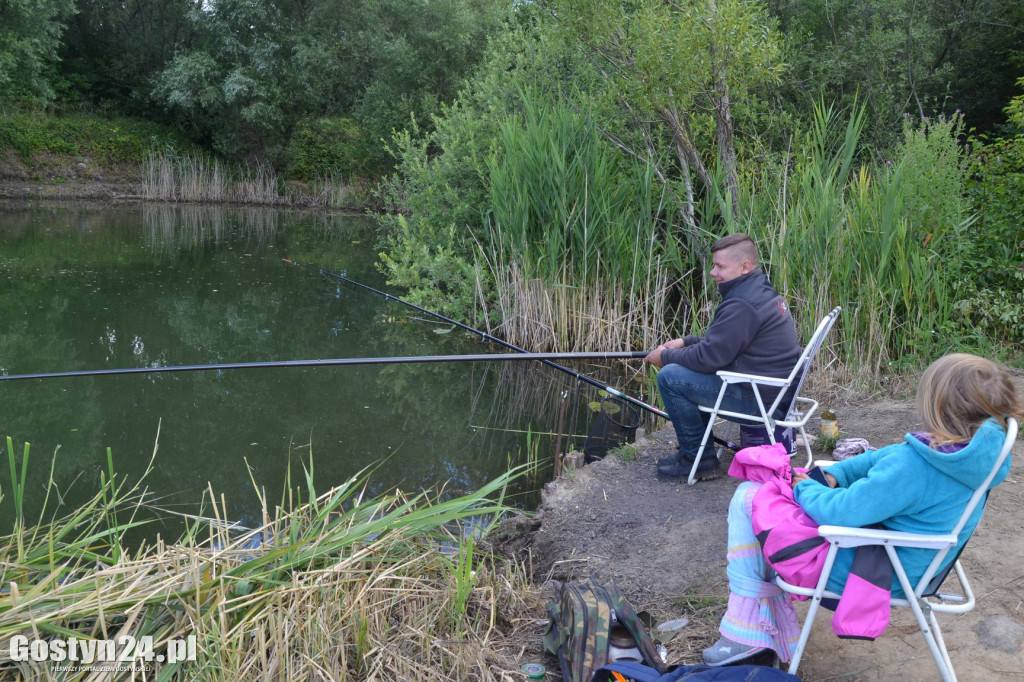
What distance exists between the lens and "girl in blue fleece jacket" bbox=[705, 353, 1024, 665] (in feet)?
6.04

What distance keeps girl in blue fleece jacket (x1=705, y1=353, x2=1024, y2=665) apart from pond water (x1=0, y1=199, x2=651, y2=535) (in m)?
2.25

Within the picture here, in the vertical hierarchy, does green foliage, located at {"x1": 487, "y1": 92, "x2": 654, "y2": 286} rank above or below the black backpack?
above

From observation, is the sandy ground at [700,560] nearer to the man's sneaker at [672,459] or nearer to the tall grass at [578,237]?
the man's sneaker at [672,459]

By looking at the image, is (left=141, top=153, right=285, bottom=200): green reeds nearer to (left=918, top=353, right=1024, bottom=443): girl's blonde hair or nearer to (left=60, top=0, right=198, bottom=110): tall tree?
(left=60, top=0, right=198, bottom=110): tall tree

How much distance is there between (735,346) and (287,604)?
203 centimetres

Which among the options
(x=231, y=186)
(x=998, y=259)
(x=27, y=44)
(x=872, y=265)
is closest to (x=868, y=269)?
(x=872, y=265)

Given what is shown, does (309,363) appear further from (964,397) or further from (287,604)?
(964,397)

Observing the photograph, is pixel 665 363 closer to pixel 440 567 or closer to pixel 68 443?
pixel 440 567

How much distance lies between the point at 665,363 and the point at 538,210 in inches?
144

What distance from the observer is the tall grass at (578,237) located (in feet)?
22.6

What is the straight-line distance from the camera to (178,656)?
2105 millimetres

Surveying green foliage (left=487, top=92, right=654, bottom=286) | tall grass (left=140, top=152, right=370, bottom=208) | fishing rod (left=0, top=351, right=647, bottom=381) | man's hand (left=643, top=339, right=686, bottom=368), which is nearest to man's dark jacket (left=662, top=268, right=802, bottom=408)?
man's hand (left=643, top=339, right=686, bottom=368)

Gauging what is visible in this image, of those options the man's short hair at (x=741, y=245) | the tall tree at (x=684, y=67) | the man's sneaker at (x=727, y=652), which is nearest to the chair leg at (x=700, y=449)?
the man's short hair at (x=741, y=245)

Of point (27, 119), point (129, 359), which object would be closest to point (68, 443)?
point (129, 359)
